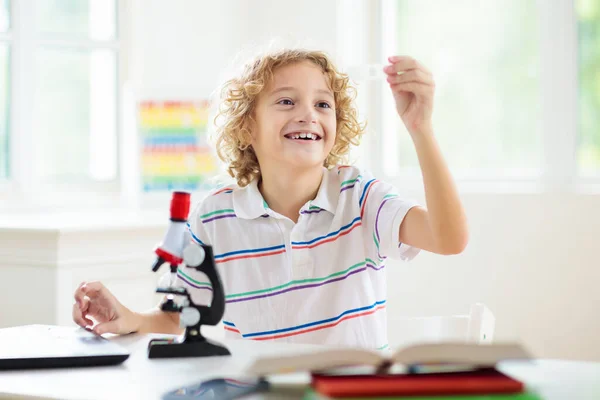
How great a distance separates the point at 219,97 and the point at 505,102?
1546 mm

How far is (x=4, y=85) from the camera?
3.00 m

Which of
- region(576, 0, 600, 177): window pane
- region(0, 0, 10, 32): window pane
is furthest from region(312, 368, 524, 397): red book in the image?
region(0, 0, 10, 32): window pane

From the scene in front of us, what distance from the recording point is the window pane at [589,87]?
111 inches

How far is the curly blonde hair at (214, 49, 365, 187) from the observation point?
5.59 feet

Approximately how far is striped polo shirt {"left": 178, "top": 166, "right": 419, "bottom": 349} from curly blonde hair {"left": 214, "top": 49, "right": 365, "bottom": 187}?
0.19 m

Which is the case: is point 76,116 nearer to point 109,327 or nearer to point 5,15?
point 5,15

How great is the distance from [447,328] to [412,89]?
0.47m

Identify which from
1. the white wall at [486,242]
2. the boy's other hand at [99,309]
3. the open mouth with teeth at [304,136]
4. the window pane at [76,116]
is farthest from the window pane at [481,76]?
the boy's other hand at [99,309]

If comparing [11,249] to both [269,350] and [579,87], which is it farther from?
[579,87]

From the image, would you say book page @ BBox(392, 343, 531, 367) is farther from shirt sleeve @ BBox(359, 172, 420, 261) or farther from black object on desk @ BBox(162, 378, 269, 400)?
shirt sleeve @ BBox(359, 172, 420, 261)

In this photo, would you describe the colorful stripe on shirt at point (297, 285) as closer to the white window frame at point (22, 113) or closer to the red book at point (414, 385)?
the red book at point (414, 385)

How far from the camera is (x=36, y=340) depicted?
124 centimetres

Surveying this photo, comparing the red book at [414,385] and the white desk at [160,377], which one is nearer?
the red book at [414,385]

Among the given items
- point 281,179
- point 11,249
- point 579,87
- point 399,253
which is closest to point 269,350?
point 399,253
